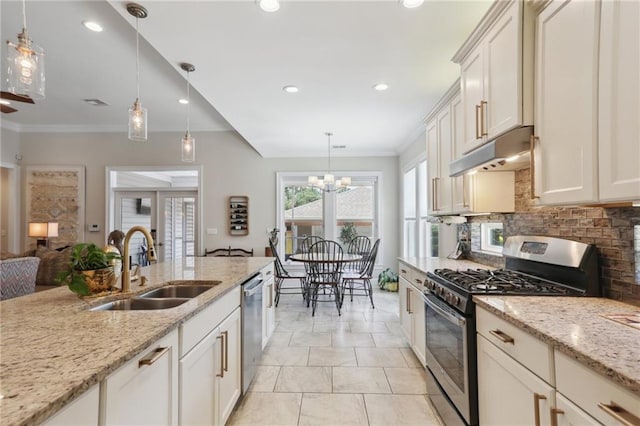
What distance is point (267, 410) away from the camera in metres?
2.13

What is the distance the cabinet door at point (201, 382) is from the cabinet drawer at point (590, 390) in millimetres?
1349

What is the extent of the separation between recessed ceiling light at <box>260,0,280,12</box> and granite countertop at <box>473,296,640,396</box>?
197 centimetres

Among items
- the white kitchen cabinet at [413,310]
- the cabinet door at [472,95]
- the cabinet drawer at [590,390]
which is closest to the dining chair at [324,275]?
the white kitchen cabinet at [413,310]

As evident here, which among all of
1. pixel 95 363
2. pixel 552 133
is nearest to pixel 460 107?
pixel 552 133

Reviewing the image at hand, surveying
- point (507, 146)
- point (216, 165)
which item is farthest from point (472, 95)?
point (216, 165)

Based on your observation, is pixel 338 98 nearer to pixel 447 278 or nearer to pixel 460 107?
pixel 460 107

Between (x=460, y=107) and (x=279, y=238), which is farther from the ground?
(x=460, y=107)

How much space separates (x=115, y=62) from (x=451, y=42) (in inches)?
124

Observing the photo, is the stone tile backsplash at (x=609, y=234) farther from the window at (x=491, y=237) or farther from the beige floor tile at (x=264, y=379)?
the beige floor tile at (x=264, y=379)

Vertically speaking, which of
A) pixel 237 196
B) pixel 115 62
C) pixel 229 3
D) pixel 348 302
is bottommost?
pixel 348 302

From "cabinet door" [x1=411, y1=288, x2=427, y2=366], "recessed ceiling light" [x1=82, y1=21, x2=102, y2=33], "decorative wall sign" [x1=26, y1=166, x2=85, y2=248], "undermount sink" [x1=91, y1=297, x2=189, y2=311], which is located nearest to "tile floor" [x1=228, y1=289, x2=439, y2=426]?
"cabinet door" [x1=411, y1=288, x2=427, y2=366]

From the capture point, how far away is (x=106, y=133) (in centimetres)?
568

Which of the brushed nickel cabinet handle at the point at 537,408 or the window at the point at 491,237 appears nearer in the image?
the brushed nickel cabinet handle at the point at 537,408

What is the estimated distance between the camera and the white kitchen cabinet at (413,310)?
8.32ft
